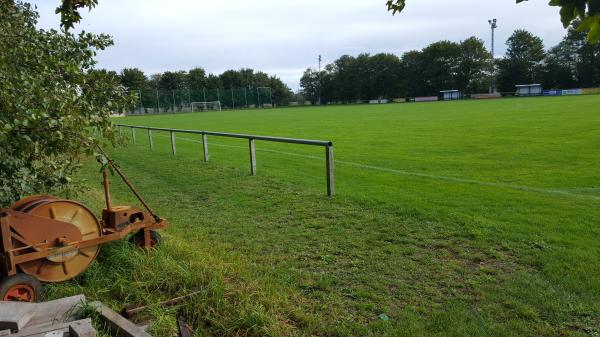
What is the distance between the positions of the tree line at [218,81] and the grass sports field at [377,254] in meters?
102

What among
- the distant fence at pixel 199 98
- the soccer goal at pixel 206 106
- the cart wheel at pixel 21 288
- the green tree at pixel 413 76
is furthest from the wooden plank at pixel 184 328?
the green tree at pixel 413 76

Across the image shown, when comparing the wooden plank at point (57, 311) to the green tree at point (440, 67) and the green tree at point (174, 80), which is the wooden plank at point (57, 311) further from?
the green tree at point (174, 80)

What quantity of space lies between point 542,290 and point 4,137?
4490 millimetres

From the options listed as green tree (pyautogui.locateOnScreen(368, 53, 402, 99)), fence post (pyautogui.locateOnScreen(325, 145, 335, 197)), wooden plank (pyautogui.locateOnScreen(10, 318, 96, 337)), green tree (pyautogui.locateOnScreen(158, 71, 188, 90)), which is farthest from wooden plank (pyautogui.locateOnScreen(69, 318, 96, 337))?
green tree (pyautogui.locateOnScreen(158, 71, 188, 90))

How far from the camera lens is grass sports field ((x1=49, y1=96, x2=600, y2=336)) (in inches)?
149

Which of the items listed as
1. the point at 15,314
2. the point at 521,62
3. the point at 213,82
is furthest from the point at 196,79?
the point at 15,314

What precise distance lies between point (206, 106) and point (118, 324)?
313ft

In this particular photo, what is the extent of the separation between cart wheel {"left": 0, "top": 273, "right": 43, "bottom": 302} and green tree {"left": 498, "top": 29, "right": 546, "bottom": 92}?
94.9m

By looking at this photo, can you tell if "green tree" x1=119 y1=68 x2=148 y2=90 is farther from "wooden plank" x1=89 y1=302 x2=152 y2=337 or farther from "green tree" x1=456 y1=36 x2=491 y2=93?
→ "wooden plank" x1=89 y1=302 x2=152 y2=337

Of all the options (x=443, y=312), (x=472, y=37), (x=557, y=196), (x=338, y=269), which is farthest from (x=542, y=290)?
(x=472, y=37)

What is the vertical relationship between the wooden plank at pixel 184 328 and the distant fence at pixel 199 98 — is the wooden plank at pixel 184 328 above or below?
below

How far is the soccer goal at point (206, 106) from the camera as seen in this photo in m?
95.3

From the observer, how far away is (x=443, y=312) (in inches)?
153

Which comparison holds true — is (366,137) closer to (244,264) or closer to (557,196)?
(557,196)
